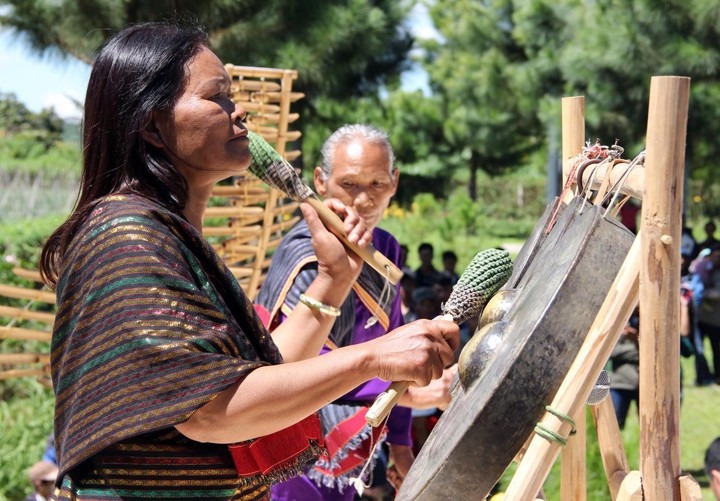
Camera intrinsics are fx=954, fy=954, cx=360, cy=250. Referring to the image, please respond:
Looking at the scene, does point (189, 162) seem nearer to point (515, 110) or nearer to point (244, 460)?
point (244, 460)

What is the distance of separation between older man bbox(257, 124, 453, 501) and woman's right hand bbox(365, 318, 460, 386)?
1.09m

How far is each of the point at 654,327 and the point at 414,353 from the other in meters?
0.37

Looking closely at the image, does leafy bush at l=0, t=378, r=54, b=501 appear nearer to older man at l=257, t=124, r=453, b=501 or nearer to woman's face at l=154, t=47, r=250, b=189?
older man at l=257, t=124, r=453, b=501

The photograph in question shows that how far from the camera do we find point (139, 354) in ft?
4.75

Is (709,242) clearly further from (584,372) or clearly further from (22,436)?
(584,372)

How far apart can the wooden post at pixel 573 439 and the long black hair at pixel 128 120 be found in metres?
0.83

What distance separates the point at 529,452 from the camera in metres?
1.40

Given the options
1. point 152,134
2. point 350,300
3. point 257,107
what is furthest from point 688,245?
point 152,134

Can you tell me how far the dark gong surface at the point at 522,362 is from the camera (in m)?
1.33

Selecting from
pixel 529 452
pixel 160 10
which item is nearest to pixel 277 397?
pixel 529 452

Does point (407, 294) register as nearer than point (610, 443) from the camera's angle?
No

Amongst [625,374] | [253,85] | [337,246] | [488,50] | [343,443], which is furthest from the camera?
[488,50]

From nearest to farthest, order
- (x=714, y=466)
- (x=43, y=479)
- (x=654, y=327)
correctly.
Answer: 1. (x=654, y=327)
2. (x=714, y=466)
3. (x=43, y=479)

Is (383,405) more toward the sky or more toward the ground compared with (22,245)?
more toward the sky
